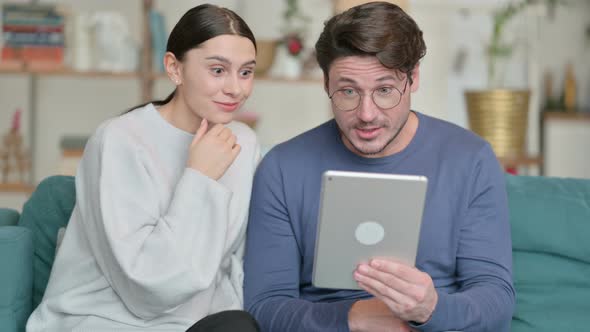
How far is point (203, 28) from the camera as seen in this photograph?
166cm

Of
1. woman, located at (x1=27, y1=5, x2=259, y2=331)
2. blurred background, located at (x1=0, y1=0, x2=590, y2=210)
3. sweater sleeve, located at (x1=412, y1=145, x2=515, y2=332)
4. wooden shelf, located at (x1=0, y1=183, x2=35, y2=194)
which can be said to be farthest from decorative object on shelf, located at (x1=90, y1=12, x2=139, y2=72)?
sweater sleeve, located at (x1=412, y1=145, x2=515, y2=332)

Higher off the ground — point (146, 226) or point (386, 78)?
point (386, 78)

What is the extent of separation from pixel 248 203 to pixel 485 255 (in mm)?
519

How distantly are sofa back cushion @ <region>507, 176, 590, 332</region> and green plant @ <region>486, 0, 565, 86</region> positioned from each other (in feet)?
7.69

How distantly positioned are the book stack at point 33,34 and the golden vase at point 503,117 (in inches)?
80.2

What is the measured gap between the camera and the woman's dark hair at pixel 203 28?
1654 mm

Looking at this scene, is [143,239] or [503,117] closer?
[143,239]

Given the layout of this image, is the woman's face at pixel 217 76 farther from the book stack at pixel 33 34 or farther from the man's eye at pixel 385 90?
the book stack at pixel 33 34

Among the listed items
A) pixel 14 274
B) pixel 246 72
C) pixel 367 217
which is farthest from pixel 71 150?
pixel 367 217

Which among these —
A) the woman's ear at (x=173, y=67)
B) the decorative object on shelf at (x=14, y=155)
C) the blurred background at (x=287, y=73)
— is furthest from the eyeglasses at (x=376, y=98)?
the decorative object on shelf at (x=14, y=155)

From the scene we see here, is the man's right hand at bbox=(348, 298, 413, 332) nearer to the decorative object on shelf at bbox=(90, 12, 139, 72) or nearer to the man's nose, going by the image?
the man's nose

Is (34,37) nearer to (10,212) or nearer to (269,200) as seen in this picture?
(10,212)

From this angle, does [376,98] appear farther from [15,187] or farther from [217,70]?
[15,187]

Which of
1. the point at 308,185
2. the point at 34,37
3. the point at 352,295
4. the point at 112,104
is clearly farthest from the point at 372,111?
the point at 112,104
